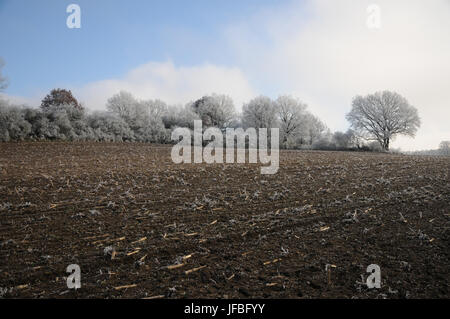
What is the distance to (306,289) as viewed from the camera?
4.83m

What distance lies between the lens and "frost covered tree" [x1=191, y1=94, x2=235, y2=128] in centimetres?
4959

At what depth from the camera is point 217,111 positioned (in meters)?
50.3

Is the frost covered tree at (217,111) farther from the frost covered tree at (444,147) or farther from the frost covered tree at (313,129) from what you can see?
the frost covered tree at (444,147)

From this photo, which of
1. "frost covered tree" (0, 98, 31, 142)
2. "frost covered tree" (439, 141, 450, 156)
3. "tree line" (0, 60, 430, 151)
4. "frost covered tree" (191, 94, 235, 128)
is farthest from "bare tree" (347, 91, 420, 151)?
"frost covered tree" (0, 98, 31, 142)

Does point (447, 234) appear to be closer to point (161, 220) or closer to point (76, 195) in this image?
point (161, 220)

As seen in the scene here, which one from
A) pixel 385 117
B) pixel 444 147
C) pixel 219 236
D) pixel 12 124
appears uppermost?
pixel 385 117

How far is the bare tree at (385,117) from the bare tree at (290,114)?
10170mm

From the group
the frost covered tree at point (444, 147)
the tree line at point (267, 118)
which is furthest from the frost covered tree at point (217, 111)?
the frost covered tree at point (444, 147)

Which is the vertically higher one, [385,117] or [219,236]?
[385,117]

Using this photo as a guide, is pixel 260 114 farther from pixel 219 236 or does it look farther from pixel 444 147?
pixel 219 236

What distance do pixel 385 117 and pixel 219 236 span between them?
51.6 m

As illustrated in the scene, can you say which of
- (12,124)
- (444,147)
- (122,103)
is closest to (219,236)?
(12,124)

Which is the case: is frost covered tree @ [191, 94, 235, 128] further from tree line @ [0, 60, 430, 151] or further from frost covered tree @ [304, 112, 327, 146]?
frost covered tree @ [304, 112, 327, 146]
